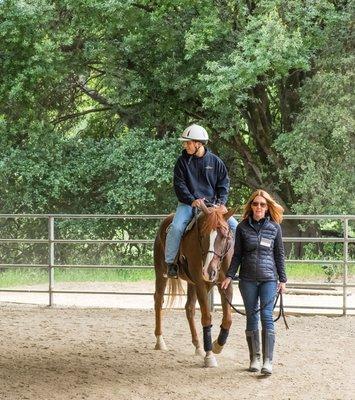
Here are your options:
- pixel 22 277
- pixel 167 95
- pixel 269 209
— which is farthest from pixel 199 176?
pixel 167 95

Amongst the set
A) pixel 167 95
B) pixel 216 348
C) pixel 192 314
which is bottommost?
pixel 216 348

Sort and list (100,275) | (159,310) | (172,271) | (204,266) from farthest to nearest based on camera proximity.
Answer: (100,275), (159,310), (172,271), (204,266)

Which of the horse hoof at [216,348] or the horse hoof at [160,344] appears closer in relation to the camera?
the horse hoof at [216,348]

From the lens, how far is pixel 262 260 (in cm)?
879

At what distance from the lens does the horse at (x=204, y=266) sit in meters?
9.04

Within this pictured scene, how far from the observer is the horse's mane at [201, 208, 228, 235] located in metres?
9.07

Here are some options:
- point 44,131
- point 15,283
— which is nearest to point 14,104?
point 44,131

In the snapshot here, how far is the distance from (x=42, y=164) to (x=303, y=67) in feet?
21.0

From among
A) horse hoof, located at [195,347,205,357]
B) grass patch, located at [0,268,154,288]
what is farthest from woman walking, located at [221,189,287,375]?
grass patch, located at [0,268,154,288]

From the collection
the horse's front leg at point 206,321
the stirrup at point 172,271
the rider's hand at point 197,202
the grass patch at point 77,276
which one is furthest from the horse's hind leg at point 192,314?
the grass patch at point 77,276

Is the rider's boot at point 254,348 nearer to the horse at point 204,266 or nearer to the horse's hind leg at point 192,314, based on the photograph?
the horse at point 204,266

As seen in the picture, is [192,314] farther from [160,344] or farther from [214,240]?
[214,240]

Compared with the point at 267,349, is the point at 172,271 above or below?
above

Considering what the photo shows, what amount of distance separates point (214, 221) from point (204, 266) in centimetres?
43
